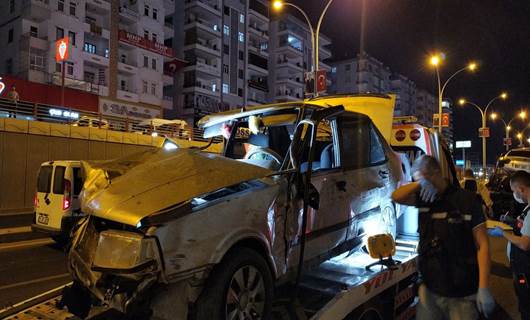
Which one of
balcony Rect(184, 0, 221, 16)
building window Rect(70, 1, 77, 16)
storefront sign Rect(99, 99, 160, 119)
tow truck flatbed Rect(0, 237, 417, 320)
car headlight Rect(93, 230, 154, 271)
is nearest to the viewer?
car headlight Rect(93, 230, 154, 271)

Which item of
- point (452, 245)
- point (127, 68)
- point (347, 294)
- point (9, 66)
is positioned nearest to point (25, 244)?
point (347, 294)

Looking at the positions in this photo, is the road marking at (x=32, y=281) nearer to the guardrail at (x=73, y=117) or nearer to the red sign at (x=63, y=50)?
the guardrail at (x=73, y=117)

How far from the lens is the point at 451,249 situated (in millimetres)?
2848

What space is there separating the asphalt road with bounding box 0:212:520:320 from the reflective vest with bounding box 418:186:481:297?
8.93 ft

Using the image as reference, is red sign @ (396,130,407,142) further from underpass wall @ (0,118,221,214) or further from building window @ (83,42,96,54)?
building window @ (83,42,96,54)

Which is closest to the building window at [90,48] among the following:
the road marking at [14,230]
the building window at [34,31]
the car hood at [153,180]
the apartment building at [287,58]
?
the building window at [34,31]

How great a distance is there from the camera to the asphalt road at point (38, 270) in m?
5.61

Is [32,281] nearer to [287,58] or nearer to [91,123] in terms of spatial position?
[91,123]

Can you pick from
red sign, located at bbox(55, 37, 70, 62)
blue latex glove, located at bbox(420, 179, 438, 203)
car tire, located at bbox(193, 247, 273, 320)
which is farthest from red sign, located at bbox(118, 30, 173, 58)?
blue latex glove, located at bbox(420, 179, 438, 203)

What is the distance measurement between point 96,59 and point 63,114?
54.8 ft

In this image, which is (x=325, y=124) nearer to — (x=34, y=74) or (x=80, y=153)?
(x=80, y=153)

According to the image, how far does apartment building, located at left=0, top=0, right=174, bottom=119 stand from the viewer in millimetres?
30906

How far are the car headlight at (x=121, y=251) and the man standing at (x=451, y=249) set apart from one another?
1862mm

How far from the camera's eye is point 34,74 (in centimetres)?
2997
